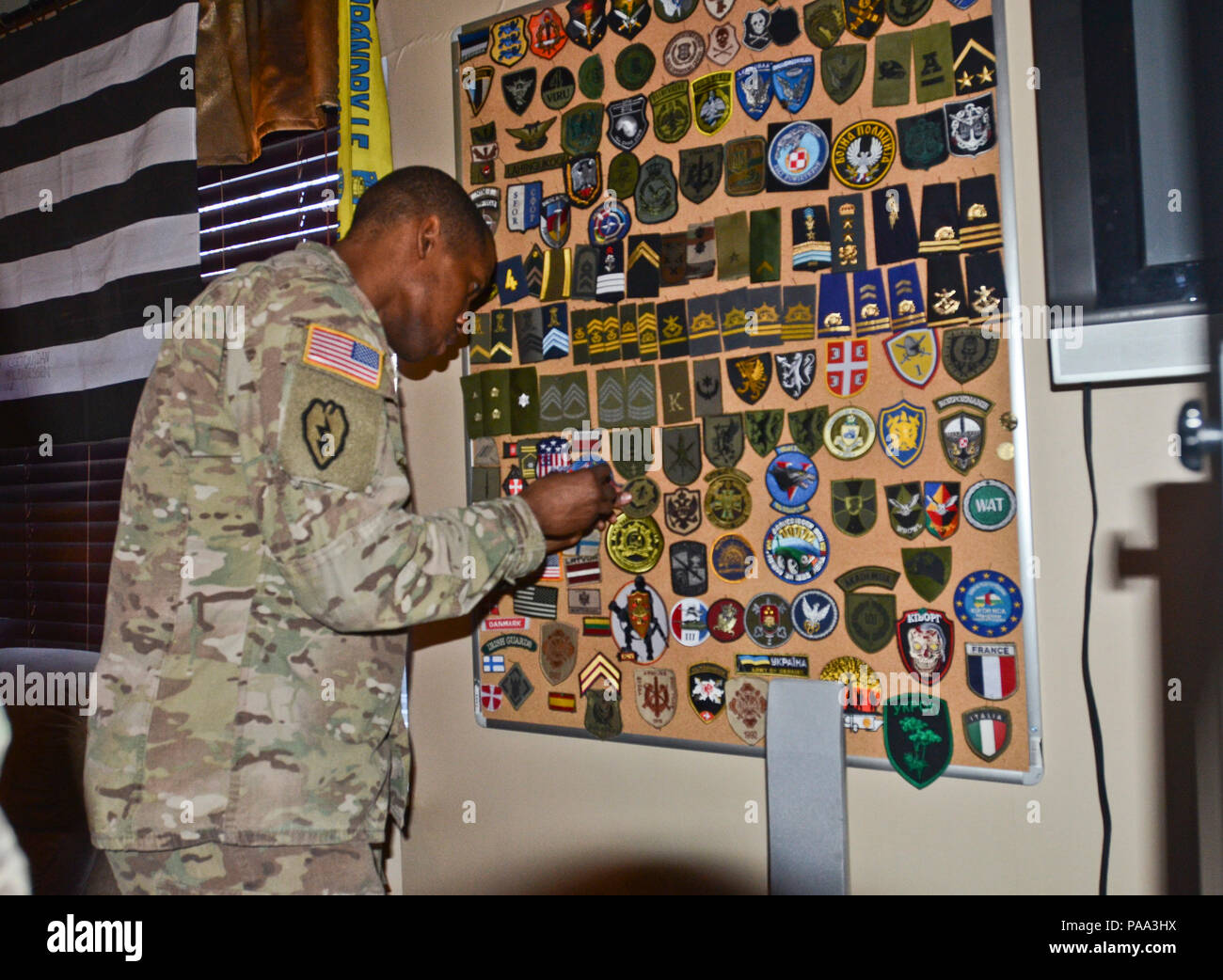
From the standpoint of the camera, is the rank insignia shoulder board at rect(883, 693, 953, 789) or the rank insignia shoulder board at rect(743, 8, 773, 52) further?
the rank insignia shoulder board at rect(743, 8, 773, 52)

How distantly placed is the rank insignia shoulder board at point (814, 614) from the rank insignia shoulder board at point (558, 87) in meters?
1.08

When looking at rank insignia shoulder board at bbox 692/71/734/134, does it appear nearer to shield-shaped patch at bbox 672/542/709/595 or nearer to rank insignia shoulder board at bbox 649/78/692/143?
rank insignia shoulder board at bbox 649/78/692/143

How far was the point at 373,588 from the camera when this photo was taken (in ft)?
3.43

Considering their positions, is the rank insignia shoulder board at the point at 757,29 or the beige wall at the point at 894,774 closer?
the beige wall at the point at 894,774

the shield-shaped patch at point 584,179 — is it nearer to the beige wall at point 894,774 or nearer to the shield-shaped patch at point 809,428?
the beige wall at point 894,774

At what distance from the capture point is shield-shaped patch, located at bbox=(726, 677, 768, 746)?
5.08 feet

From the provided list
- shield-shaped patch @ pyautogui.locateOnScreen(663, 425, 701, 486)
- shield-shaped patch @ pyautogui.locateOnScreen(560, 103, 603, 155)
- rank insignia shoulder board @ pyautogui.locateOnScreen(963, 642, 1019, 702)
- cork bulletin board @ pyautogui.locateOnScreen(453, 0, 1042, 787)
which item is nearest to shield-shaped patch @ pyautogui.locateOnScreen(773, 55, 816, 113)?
cork bulletin board @ pyautogui.locateOnScreen(453, 0, 1042, 787)

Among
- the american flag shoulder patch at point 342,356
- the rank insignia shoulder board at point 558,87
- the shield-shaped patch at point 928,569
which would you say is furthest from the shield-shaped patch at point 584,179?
the shield-shaped patch at point 928,569

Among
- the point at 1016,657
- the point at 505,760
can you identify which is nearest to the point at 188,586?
the point at 505,760

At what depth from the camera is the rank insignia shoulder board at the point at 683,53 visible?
162cm

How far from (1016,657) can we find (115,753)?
1285 mm

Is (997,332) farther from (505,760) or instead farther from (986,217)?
(505,760)

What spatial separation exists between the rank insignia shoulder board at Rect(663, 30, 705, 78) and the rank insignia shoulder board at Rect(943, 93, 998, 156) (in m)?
0.47

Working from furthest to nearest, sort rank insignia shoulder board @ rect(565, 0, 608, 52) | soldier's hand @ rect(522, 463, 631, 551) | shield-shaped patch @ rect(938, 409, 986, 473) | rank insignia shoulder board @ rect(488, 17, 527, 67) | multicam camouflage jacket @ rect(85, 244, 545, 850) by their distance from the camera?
rank insignia shoulder board @ rect(488, 17, 527, 67) < rank insignia shoulder board @ rect(565, 0, 608, 52) < shield-shaped patch @ rect(938, 409, 986, 473) < soldier's hand @ rect(522, 463, 631, 551) < multicam camouflage jacket @ rect(85, 244, 545, 850)
